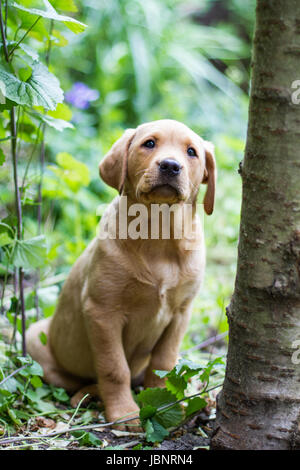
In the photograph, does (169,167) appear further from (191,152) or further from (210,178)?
(210,178)

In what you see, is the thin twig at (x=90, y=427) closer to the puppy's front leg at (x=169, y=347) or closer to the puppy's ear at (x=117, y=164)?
the puppy's front leg at (x=169, y=347)

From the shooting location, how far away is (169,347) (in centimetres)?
257

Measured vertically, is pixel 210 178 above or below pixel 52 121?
below

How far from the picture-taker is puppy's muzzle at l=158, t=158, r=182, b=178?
2.18 m

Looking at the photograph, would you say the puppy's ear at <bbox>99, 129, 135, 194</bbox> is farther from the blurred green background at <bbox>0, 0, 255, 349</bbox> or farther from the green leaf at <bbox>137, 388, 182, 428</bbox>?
the blurred green background at <bbox>0, 0, 255, 349</bbox>

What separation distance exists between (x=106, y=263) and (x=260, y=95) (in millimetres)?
1013

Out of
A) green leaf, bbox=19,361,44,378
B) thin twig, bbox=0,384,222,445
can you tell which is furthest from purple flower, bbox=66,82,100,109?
thin twig, bbox=0,384,222,445

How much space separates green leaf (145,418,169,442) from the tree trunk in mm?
263

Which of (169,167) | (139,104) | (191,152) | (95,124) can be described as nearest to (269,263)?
(169,167)

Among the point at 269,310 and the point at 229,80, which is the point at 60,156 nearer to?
the point at 269,310

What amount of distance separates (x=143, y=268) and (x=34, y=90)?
0.85 meters

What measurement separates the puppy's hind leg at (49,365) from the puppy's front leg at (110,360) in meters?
0.42

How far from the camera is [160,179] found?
2184 millimetres
